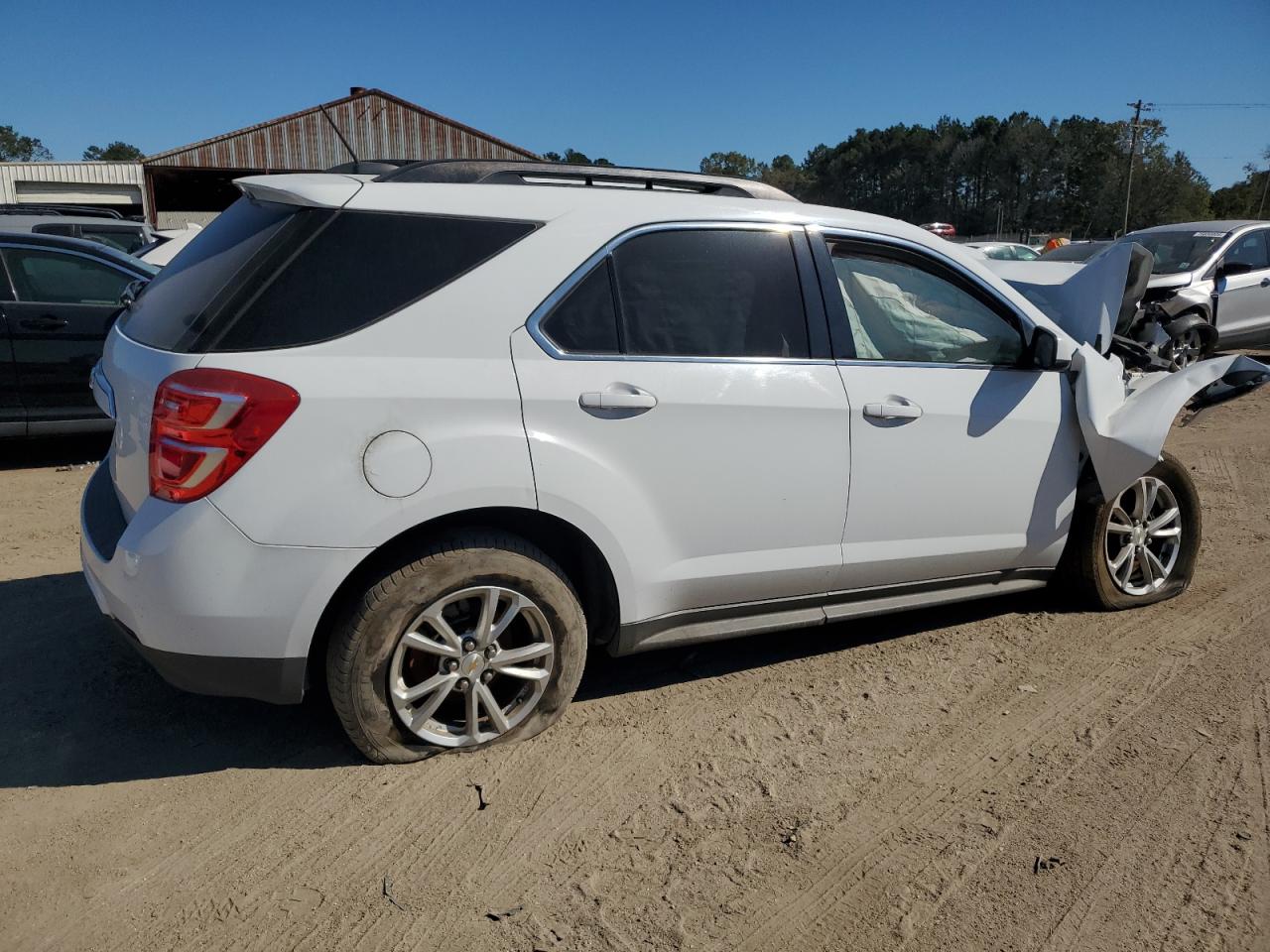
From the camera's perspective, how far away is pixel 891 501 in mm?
3711

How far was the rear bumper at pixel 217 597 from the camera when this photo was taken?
2734mm

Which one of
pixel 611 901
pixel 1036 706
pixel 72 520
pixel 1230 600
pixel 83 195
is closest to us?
pixel 611 901

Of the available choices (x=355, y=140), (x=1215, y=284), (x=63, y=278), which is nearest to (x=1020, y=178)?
(x=355, y=140)

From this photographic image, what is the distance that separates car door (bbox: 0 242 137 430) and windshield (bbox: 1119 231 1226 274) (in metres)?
11.6

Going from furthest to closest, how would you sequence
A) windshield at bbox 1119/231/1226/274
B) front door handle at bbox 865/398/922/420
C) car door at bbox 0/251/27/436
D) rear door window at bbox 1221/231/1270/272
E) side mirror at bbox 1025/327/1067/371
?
1. rear door window at bbox 1221/231/1270/272
2. windshield at bbox 1119/231/1226/274
3. car door at bbox 0/251/27/436
4. side mirror at bbox 1025/327/1067/371
5. front door handle at bbox 865/398/922/420

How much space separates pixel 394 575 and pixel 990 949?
192cm

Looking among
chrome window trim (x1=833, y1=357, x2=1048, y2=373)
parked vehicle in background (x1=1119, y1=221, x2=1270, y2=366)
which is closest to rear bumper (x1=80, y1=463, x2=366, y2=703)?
chrome window trim (x1=833, y1=357, x2=1048, y2=373)

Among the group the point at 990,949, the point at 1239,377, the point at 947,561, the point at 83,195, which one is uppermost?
the point at 83,195

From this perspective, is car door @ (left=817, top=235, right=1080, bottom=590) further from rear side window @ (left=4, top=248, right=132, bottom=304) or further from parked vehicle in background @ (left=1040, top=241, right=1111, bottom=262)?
parked vehicle in background @ (left=1040, top=241, right=1111, bottom=262)

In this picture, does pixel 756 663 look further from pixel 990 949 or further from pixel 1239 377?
pixel 1239 377

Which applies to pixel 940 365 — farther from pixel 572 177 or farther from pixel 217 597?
pixel 217 597

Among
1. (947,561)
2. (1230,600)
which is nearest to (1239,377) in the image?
(1230,600)

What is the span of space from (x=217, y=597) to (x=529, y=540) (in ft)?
3.21

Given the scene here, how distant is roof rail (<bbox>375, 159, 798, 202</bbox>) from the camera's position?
3.26 meters
